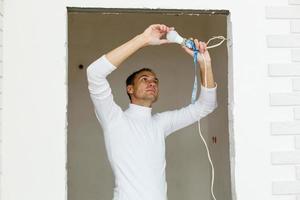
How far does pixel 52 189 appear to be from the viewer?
164 cm

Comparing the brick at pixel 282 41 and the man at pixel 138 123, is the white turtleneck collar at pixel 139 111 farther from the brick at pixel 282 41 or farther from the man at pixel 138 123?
the brick at pixel 282 41

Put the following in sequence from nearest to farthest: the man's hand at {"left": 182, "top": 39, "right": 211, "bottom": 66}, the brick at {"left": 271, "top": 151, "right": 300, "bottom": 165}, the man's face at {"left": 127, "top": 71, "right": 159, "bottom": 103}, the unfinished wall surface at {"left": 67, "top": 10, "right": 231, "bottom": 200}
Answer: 1. the brick at {"left": 271, "top": 151, "right": 300, "bottom": 165}
2. the man's hand at {"left": 182, "top": 39, "right": 211, "bottom": 66}
3. the man's face at {"left": 127, "top": 71, "right": 159, "bottom": 103}
4. the unfinished wall surface at {"left": 67, "top": 10, "right": 231, "bottom": 200}

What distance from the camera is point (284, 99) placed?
176 centimetres

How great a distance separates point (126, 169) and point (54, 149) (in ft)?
1.45

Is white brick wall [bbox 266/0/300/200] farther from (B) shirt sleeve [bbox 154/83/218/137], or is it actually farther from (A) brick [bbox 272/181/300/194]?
(B) shirt sleeve [bbox 154/83/218/137]

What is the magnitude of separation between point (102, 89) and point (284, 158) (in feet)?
2.59

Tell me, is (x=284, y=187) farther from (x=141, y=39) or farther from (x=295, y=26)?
(x=141, y=39)

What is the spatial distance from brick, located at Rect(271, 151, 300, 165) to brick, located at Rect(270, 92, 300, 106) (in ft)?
0.63

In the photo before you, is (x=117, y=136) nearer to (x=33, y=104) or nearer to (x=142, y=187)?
(x=142, y=187)

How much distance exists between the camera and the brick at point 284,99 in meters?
1.76

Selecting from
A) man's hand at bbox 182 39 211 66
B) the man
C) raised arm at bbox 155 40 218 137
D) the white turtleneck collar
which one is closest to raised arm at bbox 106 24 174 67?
the man

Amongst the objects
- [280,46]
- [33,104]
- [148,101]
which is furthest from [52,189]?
[280,46]

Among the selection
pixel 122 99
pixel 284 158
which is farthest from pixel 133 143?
pixel 122 99

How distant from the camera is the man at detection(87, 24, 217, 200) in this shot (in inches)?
71.3
